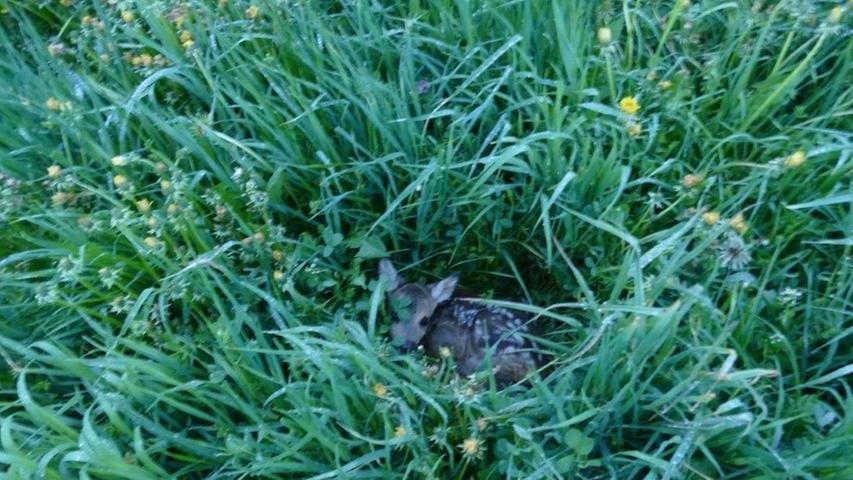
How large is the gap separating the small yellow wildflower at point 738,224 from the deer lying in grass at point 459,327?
1.63 ft

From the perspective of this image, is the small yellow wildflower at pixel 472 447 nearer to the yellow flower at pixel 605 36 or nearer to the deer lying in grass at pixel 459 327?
the deer lying in grass at pixel 459 327

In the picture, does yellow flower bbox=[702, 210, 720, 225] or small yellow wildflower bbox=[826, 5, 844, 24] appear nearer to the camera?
yellow flower bbox=[702, 210, 720, 225]

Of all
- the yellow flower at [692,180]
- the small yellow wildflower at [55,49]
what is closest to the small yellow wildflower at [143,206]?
the small yellow wildflower at [55,49]

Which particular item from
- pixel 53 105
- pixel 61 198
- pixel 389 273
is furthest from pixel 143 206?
pixel 389 273

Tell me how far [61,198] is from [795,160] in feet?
5.62

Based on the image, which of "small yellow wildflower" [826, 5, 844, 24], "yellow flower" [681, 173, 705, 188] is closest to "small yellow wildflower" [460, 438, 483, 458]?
"yellow flower" [681, 173, 705, 188]

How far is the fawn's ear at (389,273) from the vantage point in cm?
197

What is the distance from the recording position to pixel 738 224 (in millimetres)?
1809

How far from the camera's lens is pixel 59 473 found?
5.45ft

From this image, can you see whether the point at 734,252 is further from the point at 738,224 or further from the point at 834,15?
the point at 834,15

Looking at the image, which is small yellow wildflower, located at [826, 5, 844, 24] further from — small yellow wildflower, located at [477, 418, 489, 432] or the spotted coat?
small yellow wildflower, located at [477, 418, 489, 432]

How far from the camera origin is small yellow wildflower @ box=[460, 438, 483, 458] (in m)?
1.62

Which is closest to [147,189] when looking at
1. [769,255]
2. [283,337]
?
[283,337]

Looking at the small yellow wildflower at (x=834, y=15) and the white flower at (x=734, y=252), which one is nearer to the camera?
the white flower at (x=734, y=252)
